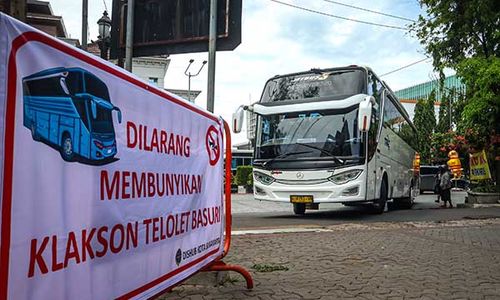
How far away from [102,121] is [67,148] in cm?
35

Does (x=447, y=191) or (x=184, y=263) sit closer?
(x=184, y=263)

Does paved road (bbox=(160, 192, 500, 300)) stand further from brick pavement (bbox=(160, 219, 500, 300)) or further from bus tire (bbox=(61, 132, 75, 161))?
bus tire (bbox=(61, 132, 75, 161))

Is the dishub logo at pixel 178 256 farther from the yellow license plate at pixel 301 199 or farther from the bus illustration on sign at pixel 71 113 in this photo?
the yellow license plate at pixel 301 199

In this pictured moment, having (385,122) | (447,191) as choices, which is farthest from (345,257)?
(447,191)

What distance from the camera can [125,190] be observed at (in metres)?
2.68

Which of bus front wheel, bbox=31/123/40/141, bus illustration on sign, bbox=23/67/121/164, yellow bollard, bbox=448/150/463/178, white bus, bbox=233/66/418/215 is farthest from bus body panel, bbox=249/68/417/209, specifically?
bus front wheel, bbox=31/123/40/141

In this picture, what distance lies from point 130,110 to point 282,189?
9.38 meters

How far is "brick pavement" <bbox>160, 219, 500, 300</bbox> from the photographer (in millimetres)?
4660

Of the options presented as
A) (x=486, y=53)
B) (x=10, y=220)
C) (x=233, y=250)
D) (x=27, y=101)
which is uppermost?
(x=486, y=53)

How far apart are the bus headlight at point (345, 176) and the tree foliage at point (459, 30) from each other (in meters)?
8.63

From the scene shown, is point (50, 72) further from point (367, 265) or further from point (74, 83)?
point (367, 265)

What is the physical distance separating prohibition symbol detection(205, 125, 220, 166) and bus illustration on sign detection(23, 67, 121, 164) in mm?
1577

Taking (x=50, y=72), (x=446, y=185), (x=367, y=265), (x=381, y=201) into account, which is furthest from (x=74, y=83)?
(x=446, y=185)

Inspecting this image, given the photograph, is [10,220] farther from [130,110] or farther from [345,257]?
[345,257]
